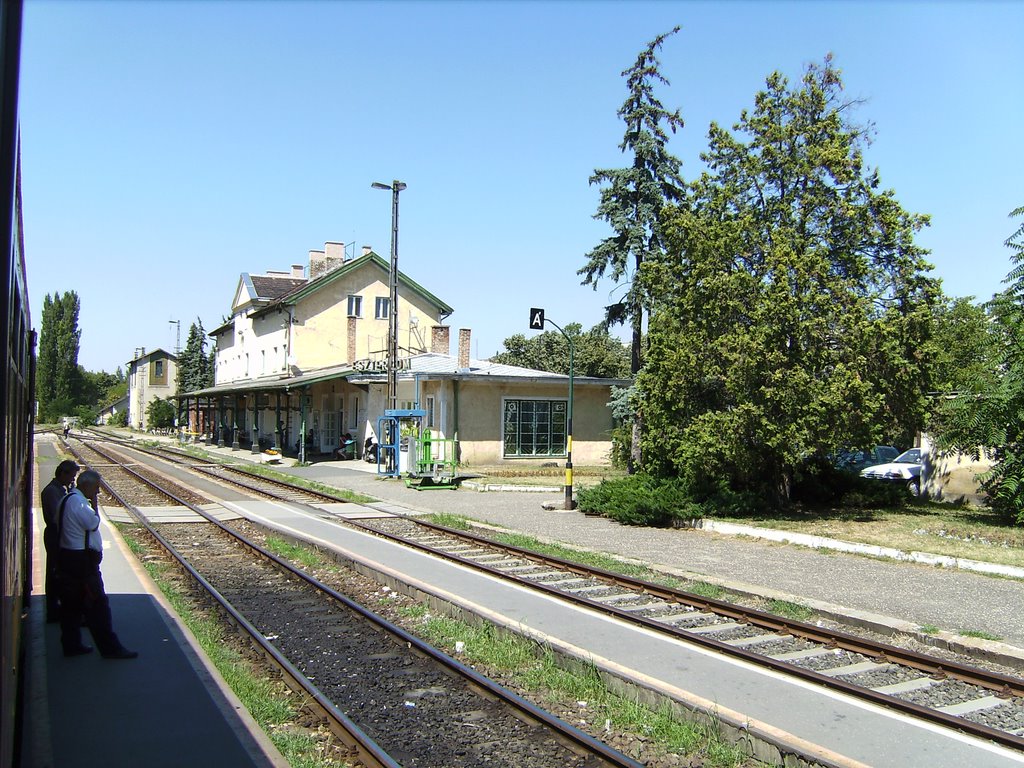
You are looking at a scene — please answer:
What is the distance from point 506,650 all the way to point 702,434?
9860 mm

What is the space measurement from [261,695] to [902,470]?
23352mm

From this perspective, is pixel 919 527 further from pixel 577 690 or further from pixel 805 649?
pixel 577 690

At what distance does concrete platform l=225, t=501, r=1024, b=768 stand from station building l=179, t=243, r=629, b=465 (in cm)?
1815

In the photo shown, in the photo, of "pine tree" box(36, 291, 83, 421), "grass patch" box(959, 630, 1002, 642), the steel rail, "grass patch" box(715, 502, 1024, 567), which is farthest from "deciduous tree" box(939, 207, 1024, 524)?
"pine tree" box(36, 291, 83, 421)

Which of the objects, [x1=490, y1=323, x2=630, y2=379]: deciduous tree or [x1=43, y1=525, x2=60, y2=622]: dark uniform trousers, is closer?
[x1=43, y1=525, x2=60, y2=622]: dark uniform trousers

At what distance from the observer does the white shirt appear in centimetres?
702

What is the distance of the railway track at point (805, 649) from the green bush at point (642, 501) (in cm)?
508

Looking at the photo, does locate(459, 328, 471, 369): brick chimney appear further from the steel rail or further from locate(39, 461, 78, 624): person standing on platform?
locate(39, 461, 78, 624): person standing on platform

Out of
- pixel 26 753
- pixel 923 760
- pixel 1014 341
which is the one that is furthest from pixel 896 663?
pixel 1014 341

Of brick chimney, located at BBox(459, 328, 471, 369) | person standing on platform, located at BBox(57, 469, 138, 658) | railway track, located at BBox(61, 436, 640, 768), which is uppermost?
brick chimney, located at BBox(459, 328, 471, 369)

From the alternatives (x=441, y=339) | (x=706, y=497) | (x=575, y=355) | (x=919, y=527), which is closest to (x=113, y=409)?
(x=575, y=355)

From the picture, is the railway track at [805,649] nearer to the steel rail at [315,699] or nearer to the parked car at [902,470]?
the steel rail at [315,699]

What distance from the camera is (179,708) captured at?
595 centimetres

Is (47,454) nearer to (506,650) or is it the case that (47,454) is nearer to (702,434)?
(702,434)
